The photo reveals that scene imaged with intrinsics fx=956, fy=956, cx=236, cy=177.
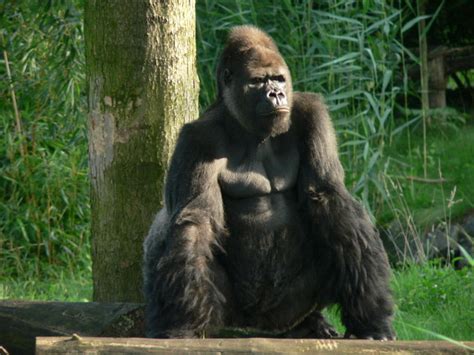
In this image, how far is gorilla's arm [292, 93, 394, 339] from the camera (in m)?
4.46

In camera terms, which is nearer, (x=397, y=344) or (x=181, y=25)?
(x=397, y=344)

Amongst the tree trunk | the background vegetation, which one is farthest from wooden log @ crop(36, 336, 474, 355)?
the background vegetation

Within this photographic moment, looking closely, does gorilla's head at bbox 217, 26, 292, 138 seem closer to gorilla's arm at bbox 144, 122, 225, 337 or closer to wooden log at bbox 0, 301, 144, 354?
gorilla's arm at bbox 144, 122, 225, 337

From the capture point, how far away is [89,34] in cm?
498

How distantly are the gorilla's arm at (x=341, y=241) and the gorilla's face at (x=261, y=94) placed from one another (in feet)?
0.61

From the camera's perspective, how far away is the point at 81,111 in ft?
24.3

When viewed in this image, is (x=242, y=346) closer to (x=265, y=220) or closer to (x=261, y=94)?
(x=265, y=220)

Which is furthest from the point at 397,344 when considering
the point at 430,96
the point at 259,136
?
the point at 430,96

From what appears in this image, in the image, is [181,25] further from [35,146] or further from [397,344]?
[35,146]

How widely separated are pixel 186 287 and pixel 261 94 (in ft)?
3.26

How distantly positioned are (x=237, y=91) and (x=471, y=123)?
588cm

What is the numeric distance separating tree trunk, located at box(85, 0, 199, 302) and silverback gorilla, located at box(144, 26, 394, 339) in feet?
1.02

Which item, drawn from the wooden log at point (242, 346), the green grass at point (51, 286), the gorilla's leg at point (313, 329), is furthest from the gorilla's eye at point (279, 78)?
the green grass at point (51, 286)

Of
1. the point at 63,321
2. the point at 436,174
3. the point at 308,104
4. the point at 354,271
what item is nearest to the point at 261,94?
the point at 308,104
